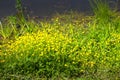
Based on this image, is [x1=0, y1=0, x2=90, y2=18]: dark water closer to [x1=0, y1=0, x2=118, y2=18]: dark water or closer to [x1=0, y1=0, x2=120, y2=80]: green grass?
[x1=0, y1=0, x2=118, y2=18]: dark water

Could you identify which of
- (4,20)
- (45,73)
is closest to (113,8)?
(4,20)

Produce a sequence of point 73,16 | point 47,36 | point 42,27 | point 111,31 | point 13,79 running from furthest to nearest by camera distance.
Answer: point 73,16
point 42,27
point 111,31
point 47,36
point 13,79

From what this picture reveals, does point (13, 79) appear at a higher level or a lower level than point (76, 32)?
lower

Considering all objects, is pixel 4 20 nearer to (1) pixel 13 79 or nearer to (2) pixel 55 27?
(2) pixel 55 27

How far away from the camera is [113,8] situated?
27.9ft

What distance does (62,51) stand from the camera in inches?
246

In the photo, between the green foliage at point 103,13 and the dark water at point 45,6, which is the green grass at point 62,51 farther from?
the dark water at point 45,6

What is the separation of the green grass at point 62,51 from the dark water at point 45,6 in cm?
116

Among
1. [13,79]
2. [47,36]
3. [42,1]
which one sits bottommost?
[13,79]

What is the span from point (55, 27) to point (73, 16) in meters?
1.03

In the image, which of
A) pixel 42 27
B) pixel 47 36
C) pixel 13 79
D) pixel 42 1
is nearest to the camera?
pixel 13 79

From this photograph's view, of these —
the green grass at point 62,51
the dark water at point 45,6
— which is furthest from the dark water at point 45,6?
the green grass at point 62,51

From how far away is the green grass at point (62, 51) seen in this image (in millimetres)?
5934

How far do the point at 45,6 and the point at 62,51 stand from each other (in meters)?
2.66
